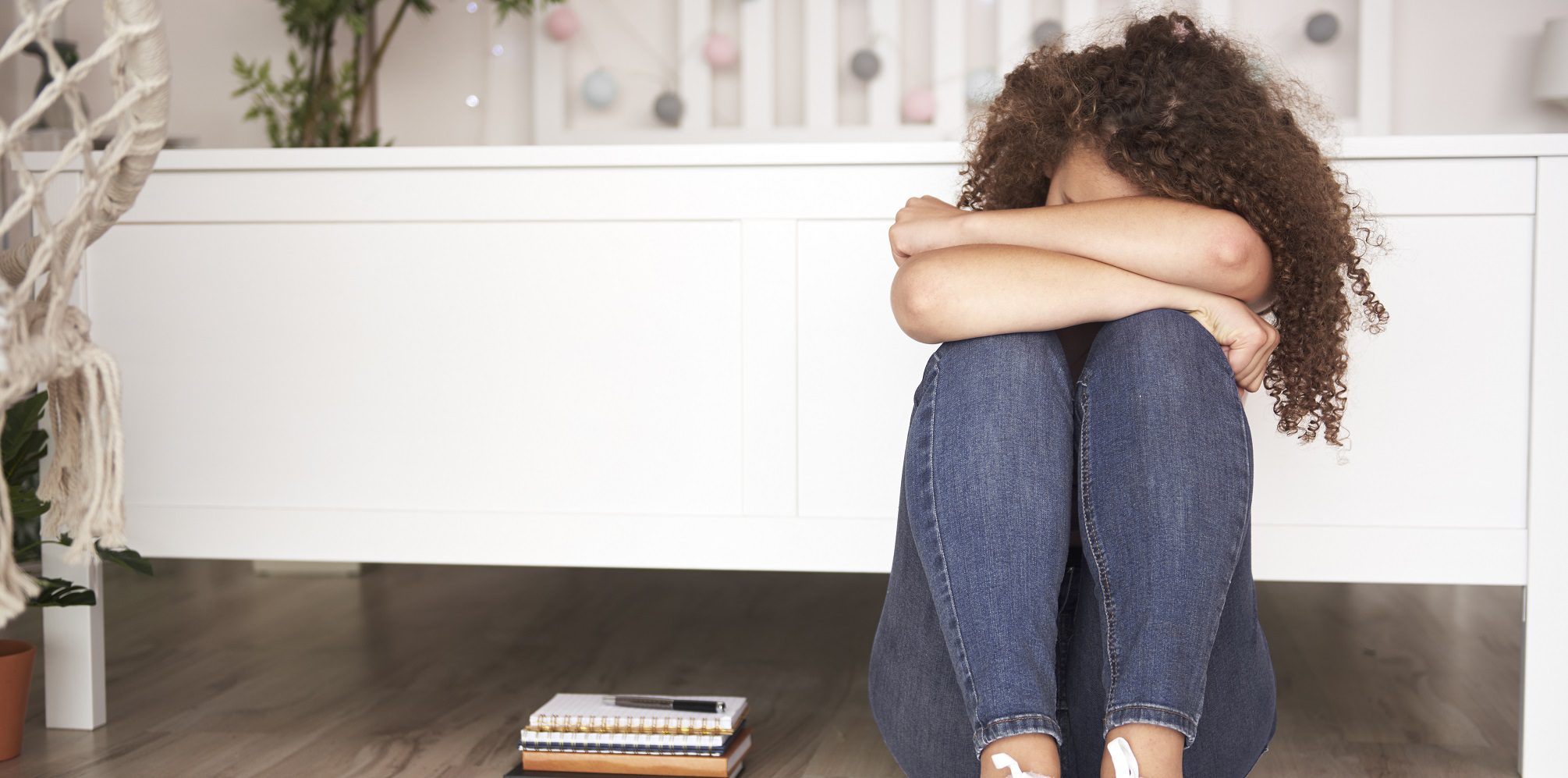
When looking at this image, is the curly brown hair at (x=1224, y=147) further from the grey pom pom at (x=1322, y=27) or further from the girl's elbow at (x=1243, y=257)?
the grey pom pom at (x=1322, y=27)

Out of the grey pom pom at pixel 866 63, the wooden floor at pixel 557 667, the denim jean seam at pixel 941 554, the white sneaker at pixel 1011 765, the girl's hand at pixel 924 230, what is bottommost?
the wooden floor at pixel 557 667

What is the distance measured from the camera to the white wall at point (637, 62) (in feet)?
8.32

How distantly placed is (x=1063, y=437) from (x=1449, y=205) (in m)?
0.67

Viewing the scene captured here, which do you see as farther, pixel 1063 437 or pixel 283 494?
pixel 283 494

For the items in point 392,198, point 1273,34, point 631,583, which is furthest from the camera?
point 1273,34

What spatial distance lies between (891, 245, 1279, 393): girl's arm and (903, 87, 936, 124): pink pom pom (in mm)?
1768

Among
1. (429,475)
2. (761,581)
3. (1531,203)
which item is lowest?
(761,581)

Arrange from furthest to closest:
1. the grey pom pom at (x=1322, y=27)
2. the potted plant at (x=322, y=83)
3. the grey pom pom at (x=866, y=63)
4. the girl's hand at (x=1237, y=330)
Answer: the grey pom pom at (x=866, y=63) < the grey pom pom at (x=1322, y=27) < the potted plant at (x=322, y=83) < the girl's hand at (x=1237, y=330)

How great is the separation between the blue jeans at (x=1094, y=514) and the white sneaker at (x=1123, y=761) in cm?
2

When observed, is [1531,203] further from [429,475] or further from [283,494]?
[283,494]

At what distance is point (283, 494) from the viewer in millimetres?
1354

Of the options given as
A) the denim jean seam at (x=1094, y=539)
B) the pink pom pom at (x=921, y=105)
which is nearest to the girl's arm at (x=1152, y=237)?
the denim jean seam at (x=1094, y=539)

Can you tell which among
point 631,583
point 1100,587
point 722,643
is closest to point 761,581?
point 631,583

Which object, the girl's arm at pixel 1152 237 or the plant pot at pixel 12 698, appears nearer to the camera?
the girl's arm at pixel 1152 237
